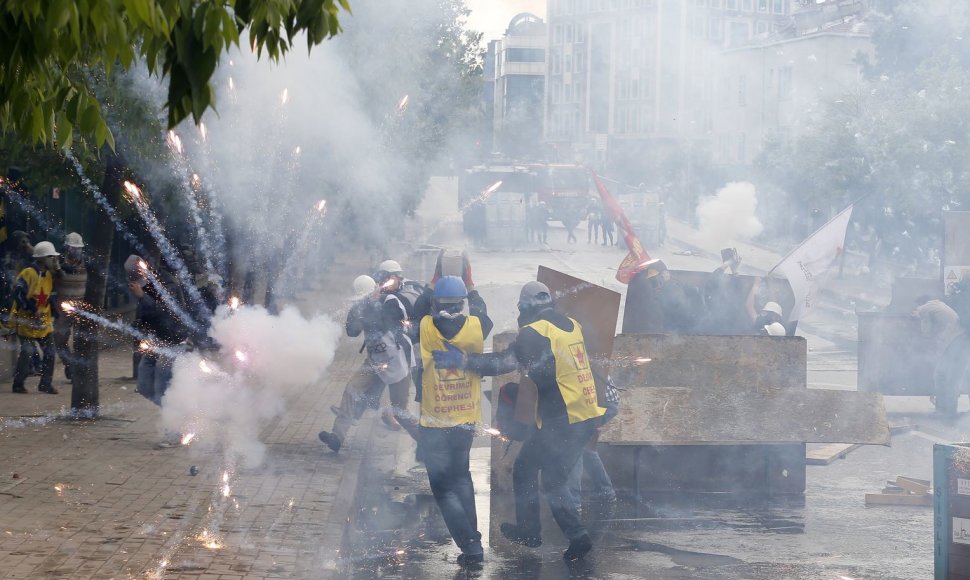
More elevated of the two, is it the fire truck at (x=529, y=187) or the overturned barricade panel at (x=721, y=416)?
the fire truck at (x=529, y=187)

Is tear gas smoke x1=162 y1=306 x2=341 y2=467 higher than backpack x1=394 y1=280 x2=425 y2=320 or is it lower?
lower

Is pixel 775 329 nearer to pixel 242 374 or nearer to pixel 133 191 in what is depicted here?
pixel 242 374

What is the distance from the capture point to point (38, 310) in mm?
12258

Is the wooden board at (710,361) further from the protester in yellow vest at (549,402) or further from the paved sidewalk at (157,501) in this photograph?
the paved sidewalk at (157,501)

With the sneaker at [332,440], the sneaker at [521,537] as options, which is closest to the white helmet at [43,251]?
the sneaker at [332,440]

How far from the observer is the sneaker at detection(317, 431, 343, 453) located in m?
9.28

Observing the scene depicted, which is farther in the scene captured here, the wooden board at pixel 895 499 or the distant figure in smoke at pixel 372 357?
the distant figure in smoke at pixel 372 357

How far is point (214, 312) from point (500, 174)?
26663 millimetres

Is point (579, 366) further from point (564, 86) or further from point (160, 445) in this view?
point (564, 86)

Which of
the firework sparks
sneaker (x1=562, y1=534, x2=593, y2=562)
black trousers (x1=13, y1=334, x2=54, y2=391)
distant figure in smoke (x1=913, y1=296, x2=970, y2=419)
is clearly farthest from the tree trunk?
distant figure in smoke (x1=913, y1=296, x2=970, y2=419)

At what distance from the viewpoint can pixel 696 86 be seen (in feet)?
75.8

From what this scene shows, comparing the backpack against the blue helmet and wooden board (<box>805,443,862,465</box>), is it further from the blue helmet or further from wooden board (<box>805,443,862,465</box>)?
wooden board (<box>805,443,862,465</box>)

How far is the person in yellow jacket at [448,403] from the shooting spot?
6.83 meters

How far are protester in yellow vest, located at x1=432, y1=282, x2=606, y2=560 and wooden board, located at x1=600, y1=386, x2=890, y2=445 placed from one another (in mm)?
1168
